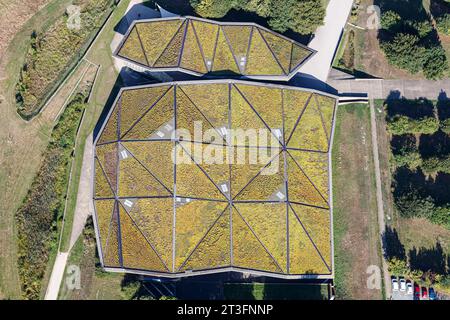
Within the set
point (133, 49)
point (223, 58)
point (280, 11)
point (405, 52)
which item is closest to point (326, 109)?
point (405, 52)

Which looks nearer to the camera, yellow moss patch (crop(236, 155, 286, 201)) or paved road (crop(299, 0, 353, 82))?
yellow moss patch (crop(236, 155, 286, 201))

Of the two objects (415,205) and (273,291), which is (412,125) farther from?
(273,291)

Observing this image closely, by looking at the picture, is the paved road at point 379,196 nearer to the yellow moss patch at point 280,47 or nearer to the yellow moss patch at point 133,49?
the yellow moss patch at point 280,47

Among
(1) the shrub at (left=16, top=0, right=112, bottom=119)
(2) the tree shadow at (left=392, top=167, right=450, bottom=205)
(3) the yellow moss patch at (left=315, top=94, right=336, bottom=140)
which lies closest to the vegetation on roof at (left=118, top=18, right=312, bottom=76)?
(3) the yellow moss patch at (left=315, top=94, right=336, bottom=140)

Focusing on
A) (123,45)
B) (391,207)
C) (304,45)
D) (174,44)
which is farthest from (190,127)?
(391,207)

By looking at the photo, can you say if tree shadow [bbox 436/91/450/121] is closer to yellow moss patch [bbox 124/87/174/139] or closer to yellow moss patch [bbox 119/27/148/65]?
yellow moss patch [bbox 124/87/174/139]

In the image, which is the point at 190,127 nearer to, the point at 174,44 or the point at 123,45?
the point at 174,44
